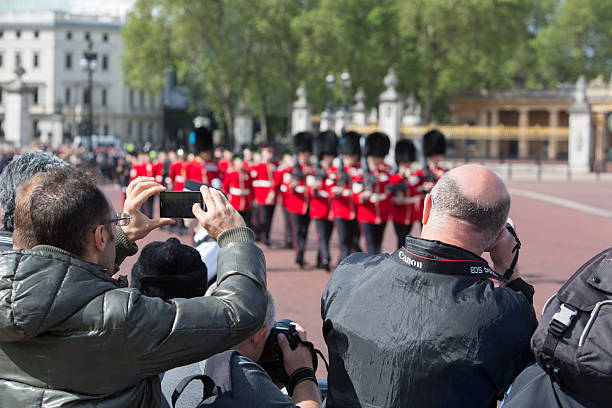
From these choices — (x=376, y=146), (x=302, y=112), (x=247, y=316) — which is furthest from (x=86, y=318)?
(x=302, y=112)

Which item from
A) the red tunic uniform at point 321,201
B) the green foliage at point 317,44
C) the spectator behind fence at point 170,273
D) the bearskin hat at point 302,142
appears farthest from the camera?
the green foliage at point 317,44

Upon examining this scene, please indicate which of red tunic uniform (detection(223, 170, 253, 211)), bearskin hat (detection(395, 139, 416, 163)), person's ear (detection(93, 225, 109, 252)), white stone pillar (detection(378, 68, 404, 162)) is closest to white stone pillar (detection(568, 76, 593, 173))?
white stone pillar (detection(378, 68, 404, 162))

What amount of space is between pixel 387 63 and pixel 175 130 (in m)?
47.3

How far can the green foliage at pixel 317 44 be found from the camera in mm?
43906

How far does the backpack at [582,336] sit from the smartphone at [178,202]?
3.59ft

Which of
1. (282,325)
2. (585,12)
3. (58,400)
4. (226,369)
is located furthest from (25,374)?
(585,12)

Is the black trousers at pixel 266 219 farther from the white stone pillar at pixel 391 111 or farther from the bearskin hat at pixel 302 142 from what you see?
the white stone pillar at pixel 391 111

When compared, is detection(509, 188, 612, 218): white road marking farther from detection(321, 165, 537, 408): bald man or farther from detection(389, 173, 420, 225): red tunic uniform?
detection(321, 165, 537, 408): bald man

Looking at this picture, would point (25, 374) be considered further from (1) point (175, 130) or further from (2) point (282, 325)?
(1) point (175, 130)

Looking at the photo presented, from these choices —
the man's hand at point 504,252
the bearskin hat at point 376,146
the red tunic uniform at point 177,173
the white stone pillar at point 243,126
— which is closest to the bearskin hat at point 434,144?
the bearskin hat at point 376,146

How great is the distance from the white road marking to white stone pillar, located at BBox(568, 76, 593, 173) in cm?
883

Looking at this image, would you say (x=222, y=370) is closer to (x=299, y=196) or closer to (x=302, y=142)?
(x=299, y=196)

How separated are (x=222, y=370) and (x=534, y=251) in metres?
10.7

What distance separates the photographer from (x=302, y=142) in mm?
12844
